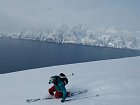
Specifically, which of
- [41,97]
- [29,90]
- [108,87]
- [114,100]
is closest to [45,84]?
[29,90]

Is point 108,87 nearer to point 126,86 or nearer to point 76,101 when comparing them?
point 126,86

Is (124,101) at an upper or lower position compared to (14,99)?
upper

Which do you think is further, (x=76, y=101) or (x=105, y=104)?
(x=76, y=101)

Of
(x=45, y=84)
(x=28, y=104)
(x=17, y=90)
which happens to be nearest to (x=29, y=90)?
(x=17, y=90)

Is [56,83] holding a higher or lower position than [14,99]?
higher

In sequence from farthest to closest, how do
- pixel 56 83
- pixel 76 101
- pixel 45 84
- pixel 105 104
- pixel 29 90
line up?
pixel 45 84 → pixel 29 90 → pixel 56 83 → pixel 76 101 → pixel 105 104

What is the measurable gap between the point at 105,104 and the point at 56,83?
2326 millimetres

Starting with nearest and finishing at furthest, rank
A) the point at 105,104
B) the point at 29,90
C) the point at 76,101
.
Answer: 1. the point at 105,104
2. the point at 76,101
3. the point at 29,90

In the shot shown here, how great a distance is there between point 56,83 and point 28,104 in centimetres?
136

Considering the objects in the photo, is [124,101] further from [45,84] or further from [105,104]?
[45,84]

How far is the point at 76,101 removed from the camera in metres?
7.12

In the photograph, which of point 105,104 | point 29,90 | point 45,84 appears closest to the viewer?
point 105,104

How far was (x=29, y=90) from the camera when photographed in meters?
9.27

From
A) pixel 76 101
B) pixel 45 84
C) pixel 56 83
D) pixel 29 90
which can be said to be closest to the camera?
pixel 76 101
